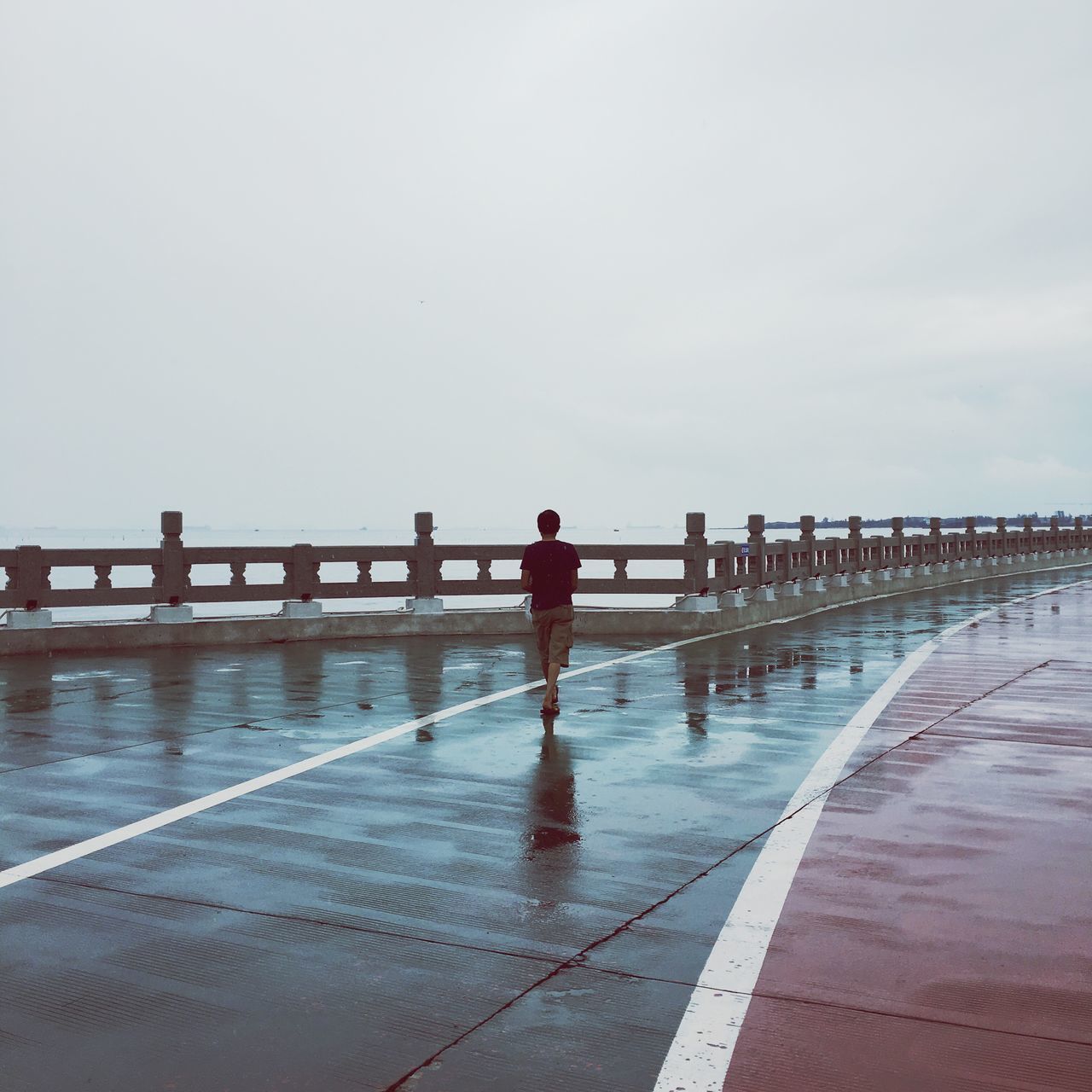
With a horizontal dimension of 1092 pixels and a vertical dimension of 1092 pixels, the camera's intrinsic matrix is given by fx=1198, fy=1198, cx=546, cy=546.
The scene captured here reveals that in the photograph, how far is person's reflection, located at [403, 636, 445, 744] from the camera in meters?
11.0

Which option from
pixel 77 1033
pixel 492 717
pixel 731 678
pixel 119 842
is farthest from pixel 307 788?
pixel 731 678

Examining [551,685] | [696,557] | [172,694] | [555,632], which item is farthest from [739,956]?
[696,557]

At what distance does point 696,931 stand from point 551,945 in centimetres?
60

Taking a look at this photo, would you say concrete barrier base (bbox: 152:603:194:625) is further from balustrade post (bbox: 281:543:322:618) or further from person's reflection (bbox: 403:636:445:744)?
person's reflection (bbox: 403:636:445:744)

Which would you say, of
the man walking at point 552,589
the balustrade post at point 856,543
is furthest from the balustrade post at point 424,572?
the balustrade post at point 856,543

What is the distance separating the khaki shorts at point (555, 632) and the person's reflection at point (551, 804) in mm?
1789

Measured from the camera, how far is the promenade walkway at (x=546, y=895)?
12.3 feet

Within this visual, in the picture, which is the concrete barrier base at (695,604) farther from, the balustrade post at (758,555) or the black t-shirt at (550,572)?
the black t-shirt at (550,572)

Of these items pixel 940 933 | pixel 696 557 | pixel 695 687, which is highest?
pixel 696 557

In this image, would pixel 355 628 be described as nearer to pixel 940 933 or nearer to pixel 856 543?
pixel 940 933

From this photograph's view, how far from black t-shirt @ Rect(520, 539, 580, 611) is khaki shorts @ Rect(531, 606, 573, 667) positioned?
0.07 metres

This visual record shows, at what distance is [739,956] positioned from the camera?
456cm

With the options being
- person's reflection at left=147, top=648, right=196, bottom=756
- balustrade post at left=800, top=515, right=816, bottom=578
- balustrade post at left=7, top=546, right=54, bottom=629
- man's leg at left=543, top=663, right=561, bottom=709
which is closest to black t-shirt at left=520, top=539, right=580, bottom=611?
man's leg at left=543, top=663, right=561, bottom=709

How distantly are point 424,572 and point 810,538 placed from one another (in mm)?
10543
